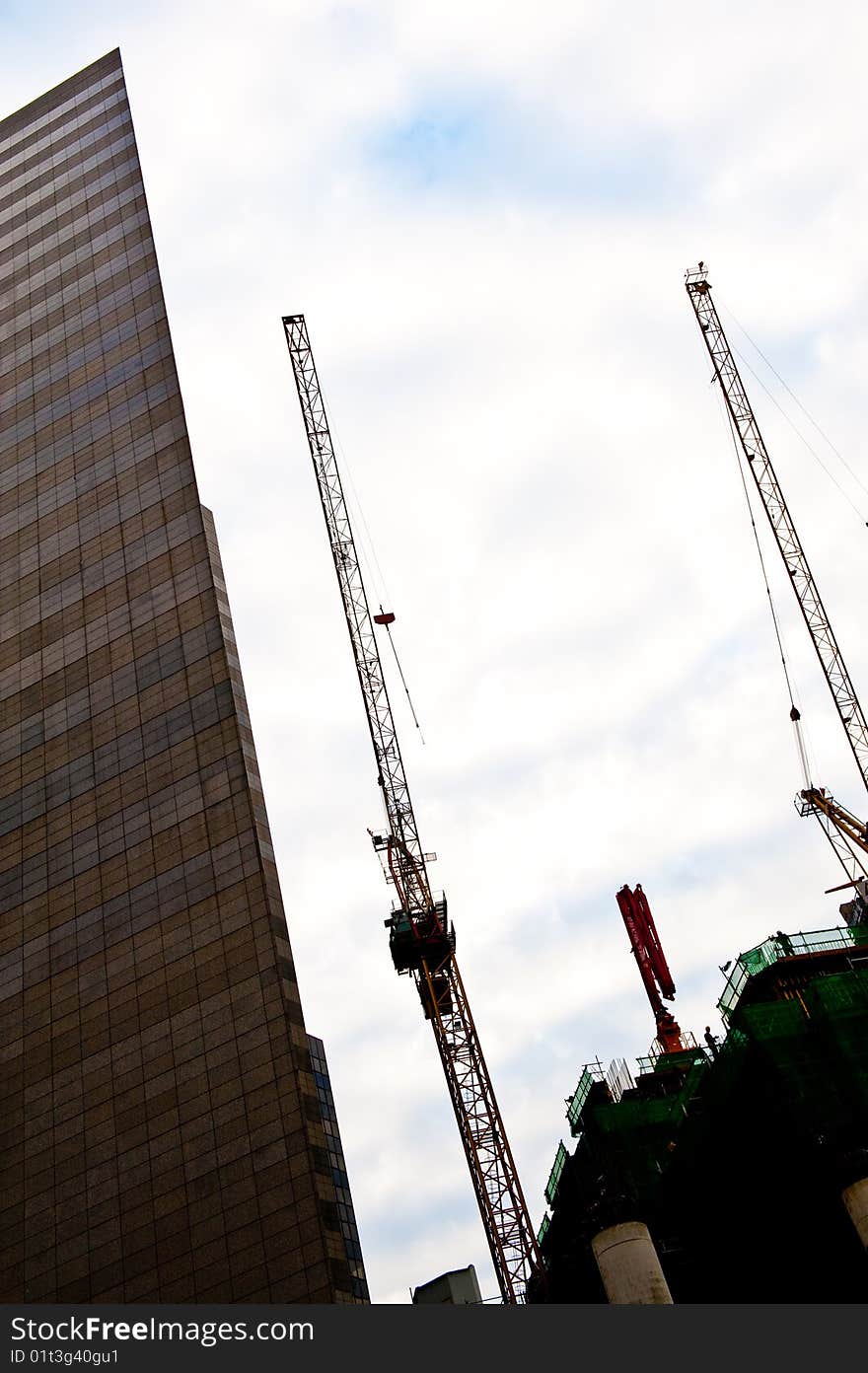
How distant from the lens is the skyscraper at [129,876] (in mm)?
53750

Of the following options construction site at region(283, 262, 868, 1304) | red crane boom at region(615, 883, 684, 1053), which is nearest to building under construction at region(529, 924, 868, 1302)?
construction site at region(283, 262, 868, 1304)

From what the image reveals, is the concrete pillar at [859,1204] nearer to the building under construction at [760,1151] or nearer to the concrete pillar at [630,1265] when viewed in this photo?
the building under construction at [760,1151]

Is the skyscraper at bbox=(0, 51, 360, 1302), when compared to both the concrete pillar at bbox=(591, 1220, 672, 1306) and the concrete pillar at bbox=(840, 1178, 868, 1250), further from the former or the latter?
the concrete pillar at bbox=(840, 1178, 868, 1250)

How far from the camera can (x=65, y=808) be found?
6988 centimetres

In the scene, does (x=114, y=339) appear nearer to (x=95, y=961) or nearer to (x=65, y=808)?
(x=65, y=808)

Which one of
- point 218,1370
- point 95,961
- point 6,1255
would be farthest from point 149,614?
point 218,1370

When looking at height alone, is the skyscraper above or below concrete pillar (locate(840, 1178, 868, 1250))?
above

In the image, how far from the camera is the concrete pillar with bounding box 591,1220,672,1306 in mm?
47062

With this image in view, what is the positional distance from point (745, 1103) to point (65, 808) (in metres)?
40.8

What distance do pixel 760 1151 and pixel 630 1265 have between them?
34.6ft

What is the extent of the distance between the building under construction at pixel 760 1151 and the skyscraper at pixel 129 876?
647 inches

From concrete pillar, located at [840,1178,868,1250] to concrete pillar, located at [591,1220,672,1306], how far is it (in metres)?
7.84

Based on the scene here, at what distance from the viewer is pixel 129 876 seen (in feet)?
214

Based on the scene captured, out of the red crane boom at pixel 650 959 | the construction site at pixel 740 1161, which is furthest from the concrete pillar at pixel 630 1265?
the red crane boom at pixel 650 959
